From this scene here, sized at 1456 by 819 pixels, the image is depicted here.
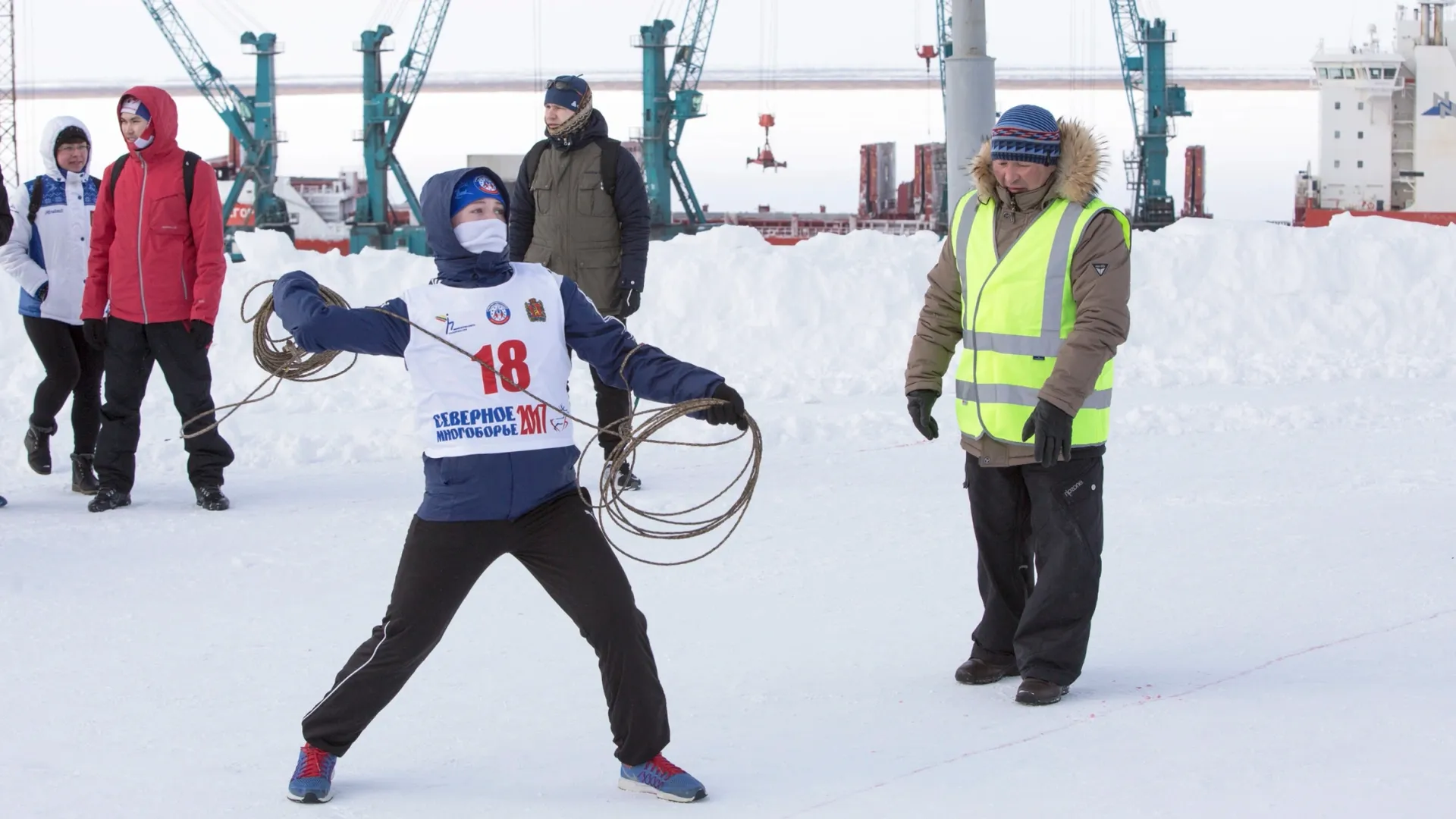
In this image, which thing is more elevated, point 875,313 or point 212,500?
point 875,313

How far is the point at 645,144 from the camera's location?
156 feet

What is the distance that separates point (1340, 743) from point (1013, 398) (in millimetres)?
1171

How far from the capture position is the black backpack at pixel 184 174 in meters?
6.69

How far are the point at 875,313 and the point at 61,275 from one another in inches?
263

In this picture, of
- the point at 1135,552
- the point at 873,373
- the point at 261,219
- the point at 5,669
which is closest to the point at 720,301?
the point at 873,373

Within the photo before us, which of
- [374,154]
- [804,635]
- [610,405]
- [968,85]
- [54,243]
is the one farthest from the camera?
[374,154]

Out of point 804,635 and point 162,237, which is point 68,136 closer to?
point 162,237

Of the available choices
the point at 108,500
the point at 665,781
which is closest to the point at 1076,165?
the point at 665,781

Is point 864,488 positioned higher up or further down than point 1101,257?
further down

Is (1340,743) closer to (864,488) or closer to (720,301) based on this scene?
(864,488)

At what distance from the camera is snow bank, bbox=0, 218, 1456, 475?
33.9 ft

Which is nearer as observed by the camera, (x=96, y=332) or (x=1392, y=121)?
(x=96, y=332)

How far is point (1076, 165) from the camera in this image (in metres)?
4.16

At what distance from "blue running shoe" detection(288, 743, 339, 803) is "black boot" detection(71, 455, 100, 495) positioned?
4148 mm
